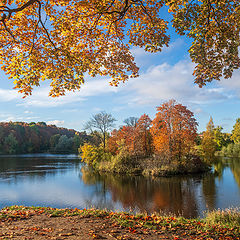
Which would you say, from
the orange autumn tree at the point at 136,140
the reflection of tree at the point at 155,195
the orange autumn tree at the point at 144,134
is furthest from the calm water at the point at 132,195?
the orange autumn tree at the point at 144,134

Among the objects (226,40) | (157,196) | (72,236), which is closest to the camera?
(72,236)

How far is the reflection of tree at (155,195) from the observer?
41.3 ft

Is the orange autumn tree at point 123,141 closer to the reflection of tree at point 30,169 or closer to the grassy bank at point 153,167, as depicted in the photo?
the grassy bank at point 153,167

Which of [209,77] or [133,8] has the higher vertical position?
[133,8]

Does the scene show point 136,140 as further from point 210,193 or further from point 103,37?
point 103,37

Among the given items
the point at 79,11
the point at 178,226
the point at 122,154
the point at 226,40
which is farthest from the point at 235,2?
the point at 122,154

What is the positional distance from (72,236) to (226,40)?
6.79 meters

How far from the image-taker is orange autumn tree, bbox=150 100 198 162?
2494 centimetres

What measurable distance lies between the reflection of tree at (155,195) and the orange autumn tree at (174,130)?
428cm

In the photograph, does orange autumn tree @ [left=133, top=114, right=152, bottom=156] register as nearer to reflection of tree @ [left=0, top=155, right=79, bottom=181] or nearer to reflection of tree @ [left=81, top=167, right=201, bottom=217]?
reflection of tree @ [left=81, top=167, right=201, bottom=217]

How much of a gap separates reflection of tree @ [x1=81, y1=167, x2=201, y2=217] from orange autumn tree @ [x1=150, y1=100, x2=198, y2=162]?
428cm

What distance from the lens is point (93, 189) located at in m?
18.3

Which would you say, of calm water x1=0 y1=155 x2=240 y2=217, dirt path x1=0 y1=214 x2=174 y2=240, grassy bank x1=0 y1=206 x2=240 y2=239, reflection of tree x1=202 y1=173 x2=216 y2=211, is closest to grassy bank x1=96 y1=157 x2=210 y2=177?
calm water x1=0 y1=155 x2=240 y2=217

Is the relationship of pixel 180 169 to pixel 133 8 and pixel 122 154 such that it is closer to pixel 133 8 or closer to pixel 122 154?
pixel 122 154
